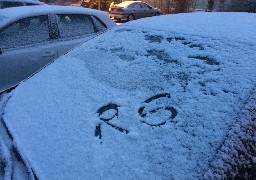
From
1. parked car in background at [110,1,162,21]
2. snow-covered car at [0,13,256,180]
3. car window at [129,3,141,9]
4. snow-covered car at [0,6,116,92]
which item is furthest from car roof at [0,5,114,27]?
car window at [129,3,141,9]

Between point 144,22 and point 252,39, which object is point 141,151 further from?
point 144,22

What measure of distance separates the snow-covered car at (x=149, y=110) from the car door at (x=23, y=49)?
1.56 metres

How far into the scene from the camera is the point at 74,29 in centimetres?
434

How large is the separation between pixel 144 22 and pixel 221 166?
60.9 inches

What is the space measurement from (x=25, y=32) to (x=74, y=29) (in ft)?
2.45

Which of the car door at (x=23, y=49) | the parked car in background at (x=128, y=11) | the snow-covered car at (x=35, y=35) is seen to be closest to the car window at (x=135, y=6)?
the parked car in background at (x=128, y=11)

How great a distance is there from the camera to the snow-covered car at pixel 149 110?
1252 mm

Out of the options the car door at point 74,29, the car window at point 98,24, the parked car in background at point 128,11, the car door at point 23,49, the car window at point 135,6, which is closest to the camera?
the car door at point 23,49

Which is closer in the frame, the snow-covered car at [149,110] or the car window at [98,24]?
the snow-covered car at [149,110]

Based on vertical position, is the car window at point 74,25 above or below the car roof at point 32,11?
below

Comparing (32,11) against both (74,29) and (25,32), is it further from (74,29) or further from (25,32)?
(74,29)

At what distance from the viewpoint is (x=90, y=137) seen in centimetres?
144

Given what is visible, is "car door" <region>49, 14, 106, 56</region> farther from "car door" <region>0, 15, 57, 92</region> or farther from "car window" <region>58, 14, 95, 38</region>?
"car door" <region>0, 15, 57, 92</region>

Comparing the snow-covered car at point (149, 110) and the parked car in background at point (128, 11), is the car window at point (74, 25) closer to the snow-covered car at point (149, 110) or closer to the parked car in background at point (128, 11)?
the snow-covered car at point (149, 110)
